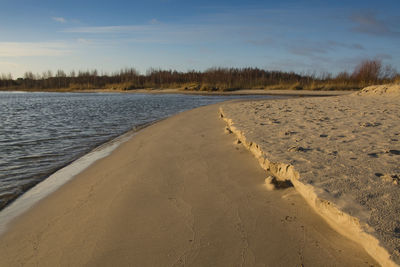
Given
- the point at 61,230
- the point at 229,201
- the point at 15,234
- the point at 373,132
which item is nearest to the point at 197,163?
the point at 229,201

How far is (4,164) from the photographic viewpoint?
4.12 metres

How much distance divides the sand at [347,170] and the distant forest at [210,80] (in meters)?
13.5

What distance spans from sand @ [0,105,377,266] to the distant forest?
15711 millimetres

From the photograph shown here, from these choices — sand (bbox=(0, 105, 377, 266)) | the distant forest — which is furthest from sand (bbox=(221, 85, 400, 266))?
the distant forest

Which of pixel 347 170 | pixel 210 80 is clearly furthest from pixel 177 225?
pixel 210 80

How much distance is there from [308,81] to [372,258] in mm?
29667

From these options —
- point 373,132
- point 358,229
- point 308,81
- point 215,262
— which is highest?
point 308,81

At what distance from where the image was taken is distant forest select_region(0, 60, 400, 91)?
23109 millimetres

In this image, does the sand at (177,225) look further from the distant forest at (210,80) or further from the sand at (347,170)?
the distant forest at (210,80)

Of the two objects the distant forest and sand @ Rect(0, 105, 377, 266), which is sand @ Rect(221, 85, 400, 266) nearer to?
sand @ Rect(0, 105, 377, 266)

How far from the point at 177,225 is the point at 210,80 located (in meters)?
32.6

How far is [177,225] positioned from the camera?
2.05 metres

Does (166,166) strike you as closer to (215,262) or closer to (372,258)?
(215,262)

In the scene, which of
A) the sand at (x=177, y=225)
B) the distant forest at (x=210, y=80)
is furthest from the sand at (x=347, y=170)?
the distant forest at (x=210, y=80)
